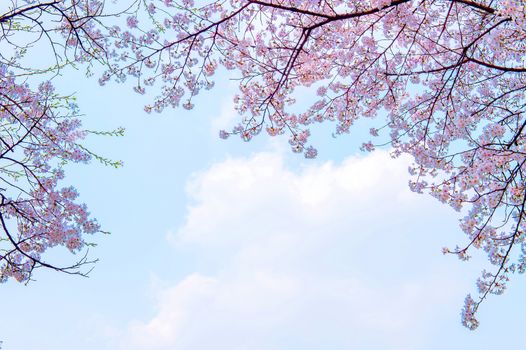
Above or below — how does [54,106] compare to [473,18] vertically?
below

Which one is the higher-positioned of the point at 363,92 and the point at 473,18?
the point at 473,18

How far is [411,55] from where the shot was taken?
738 cm

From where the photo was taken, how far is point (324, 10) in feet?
22.0

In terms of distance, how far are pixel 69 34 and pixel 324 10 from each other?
3471mm

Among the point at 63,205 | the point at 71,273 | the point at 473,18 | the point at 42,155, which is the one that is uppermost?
the point at 473,18

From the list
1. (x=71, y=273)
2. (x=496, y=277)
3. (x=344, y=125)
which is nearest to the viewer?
(x=71, y=273)

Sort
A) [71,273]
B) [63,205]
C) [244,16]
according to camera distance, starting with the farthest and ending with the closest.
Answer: [244,16] → [63,205] → [71,273]

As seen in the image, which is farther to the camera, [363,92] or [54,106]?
[363,92]

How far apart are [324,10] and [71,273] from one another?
473 cm

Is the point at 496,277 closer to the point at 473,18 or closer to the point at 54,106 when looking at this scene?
the point at 473,18

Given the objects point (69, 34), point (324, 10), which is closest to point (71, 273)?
point (69, 34)

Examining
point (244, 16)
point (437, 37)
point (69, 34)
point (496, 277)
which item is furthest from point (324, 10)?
point (496, 277)

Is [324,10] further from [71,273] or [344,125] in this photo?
[71,273]

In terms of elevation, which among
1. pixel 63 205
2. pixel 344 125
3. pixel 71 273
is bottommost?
pixel 71 273
